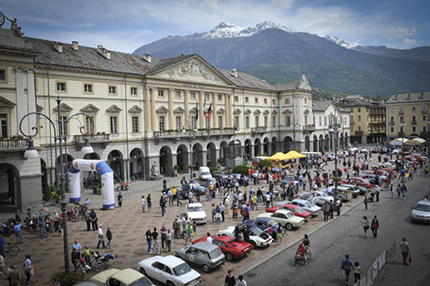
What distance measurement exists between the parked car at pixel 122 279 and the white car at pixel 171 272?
4.52 ft

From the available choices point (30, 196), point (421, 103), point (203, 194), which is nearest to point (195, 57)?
point (203, 194)

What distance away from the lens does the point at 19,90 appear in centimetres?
2970

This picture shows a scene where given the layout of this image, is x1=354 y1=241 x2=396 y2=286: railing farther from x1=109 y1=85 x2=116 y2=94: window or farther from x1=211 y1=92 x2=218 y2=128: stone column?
x1=211 y1=92 x2=218 y2=128: stone column

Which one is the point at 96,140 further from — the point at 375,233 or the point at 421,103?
the point at 421,103

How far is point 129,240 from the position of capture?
21.1 meters

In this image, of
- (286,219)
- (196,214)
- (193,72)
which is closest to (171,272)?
(196,214)

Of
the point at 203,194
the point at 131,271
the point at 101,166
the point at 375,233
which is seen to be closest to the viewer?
the point at 131,271

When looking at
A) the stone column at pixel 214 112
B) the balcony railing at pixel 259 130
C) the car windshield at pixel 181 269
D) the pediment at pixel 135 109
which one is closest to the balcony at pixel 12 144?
the pediment at pixel 135 109

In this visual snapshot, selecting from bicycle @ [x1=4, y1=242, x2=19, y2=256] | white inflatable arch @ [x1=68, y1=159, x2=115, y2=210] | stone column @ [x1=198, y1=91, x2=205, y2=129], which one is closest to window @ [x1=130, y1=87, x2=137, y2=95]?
stone column @ [x1=198, y1=91, x2=205, y2=129]

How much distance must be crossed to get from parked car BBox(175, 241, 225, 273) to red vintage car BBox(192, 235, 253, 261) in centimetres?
103

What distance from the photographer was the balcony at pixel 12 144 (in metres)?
28.2

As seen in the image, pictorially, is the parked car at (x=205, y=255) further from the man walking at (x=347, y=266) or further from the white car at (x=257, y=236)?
the man walking at (x=347, y=266)

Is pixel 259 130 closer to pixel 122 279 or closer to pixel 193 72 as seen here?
pixel 193 72

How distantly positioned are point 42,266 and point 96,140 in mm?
23216
